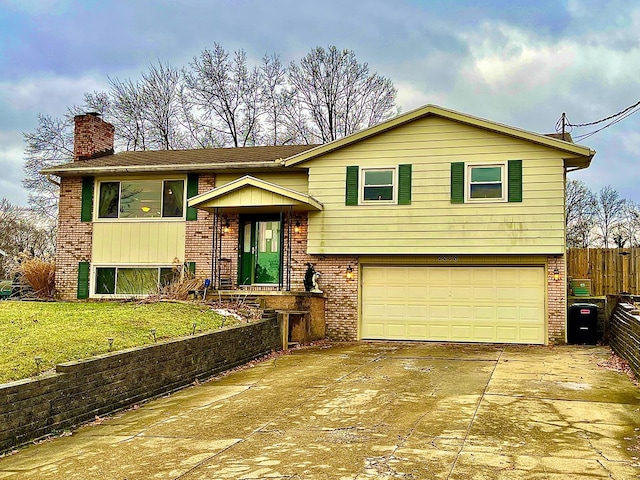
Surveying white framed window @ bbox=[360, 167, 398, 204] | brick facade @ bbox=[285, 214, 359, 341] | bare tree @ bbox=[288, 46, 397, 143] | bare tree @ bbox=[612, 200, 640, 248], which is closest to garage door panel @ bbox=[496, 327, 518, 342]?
brick facade @ bbox=[285, 214, 359, 341]

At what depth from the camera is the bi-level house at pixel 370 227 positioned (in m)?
14.4

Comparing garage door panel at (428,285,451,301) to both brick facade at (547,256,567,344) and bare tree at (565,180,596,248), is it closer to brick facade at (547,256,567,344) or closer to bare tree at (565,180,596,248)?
brick facade at (547,256,567,344)

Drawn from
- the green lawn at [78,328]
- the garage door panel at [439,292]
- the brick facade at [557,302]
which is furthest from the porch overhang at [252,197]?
the brick facade at [557,302]

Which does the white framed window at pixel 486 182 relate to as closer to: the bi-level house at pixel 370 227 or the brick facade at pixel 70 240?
the bi-level house at pixel 370 227

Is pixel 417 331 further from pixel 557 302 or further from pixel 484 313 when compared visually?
pixel 557 302

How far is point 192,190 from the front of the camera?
54.8ft

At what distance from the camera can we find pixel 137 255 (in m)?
16.8

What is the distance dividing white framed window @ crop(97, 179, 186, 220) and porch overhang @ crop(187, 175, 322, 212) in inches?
68.7

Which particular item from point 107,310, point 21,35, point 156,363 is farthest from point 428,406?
point 21,35

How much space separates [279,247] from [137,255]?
161 inches

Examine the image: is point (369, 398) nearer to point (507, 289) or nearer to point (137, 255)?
point (507, 289)

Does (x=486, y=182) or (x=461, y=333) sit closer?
(x=486, y=182)

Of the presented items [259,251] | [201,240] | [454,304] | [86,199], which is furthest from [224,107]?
[454,304]

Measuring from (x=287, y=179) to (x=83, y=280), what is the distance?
6506 mm
